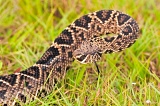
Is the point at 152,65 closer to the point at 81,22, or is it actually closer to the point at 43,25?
the point at 81,22

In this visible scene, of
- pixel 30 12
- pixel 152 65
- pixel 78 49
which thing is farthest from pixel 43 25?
pixel 152 65

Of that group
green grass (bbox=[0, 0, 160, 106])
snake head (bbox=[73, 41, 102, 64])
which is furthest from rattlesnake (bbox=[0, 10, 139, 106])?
green grass (bbox=[0, 0, 160, 106])

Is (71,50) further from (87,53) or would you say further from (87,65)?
(87,53)

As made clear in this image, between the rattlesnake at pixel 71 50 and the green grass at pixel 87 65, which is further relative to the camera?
the rattlesnake at pixel 71 50

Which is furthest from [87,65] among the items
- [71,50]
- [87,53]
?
[87,53]

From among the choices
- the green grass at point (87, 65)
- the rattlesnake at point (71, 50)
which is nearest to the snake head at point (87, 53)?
the rattlesnake at point (71, 50)

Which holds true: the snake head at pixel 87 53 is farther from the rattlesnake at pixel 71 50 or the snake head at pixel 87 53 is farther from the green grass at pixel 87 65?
the green grass at pixel 87 65

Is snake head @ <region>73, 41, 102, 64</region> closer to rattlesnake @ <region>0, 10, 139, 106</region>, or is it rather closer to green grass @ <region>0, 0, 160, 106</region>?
rattlesnake @ <region>0, 10, 139, 106</region>
